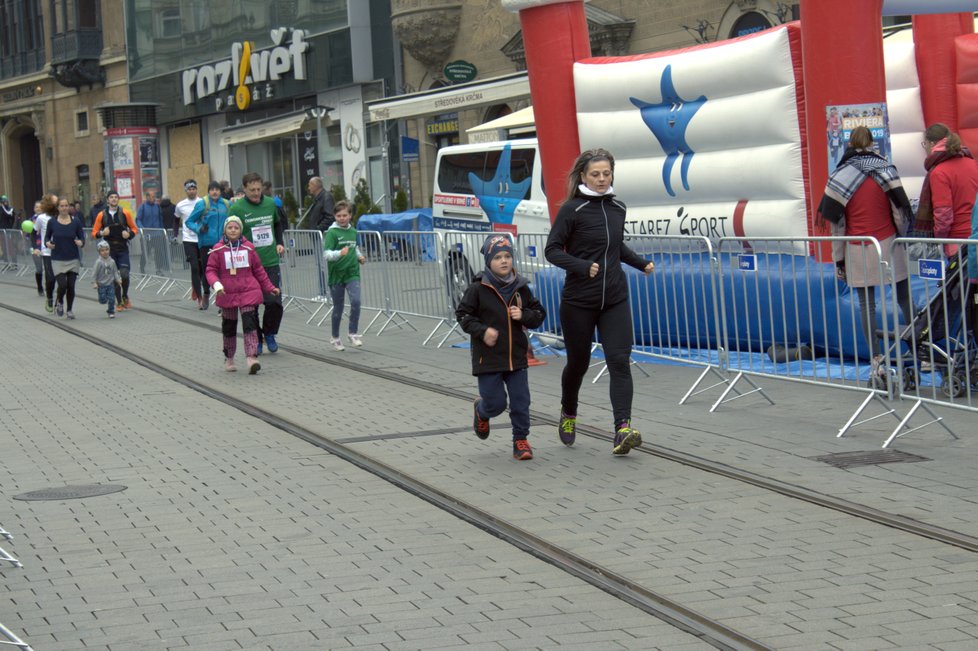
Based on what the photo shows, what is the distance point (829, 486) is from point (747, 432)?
1.81 meters

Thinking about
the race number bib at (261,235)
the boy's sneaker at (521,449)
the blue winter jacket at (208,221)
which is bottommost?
the boy's sneaker at (521,449)

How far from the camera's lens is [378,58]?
38.4 meters

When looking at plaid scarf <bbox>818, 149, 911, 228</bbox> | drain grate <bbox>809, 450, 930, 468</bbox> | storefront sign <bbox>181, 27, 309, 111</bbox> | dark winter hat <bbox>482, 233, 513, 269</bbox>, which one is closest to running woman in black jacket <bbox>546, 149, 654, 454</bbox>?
dark winter hat <bbox>482, 233, 513, 269</bbox>

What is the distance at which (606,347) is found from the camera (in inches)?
348

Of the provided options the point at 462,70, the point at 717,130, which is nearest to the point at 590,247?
the point at 717,130

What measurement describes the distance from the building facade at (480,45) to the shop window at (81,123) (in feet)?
76.2

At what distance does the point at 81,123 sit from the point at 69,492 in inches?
2027

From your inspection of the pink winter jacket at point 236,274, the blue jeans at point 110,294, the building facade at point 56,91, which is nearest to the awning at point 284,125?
the building facade at point 56,91

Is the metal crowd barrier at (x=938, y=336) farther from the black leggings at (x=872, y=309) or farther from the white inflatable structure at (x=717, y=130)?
the white inflatable structure at (x=717, y=130)

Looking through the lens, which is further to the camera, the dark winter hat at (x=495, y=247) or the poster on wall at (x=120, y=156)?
the poster on wall at (x=120, y=156)

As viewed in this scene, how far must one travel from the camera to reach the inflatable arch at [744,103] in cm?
1246

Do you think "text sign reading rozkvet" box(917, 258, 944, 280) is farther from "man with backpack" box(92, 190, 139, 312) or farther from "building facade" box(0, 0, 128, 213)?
"building facade" box(0, 0, 128, 213)

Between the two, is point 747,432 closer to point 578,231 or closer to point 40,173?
point 578,231

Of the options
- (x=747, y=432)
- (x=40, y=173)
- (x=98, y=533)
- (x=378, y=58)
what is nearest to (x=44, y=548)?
(x=98, y=533)
